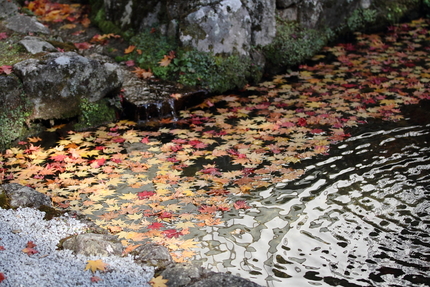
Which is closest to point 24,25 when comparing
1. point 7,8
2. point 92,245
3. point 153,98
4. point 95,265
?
point 7,8

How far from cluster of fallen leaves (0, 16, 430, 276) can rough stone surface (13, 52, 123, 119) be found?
0.61m

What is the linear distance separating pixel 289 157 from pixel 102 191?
8.32ft

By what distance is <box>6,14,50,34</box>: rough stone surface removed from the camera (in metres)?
9.35

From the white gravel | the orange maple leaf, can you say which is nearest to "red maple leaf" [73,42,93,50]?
the orange maple leaf

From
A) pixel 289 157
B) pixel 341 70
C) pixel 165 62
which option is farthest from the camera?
pixel 341 70

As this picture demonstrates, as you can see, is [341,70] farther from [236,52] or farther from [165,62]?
[165,62]

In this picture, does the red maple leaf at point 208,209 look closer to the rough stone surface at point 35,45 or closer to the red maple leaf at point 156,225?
the red maple leaf at point 156,225

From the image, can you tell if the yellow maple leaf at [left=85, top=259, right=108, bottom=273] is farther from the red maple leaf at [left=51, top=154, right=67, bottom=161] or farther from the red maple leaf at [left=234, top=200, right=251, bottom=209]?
the red maple leaf at [left=51, top=154, right=67, bottom=161]

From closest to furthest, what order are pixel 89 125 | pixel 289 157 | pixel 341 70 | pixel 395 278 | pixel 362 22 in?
pixel 395 278, pixel 289 157, pixel 89 125, pixel 341 70, pixel 362 22

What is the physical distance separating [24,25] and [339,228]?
23.9ft

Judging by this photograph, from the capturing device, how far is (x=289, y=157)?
266 inches

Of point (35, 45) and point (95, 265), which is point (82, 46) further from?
point (95, 265)

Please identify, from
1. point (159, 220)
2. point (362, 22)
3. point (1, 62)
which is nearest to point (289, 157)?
point (159, 220)

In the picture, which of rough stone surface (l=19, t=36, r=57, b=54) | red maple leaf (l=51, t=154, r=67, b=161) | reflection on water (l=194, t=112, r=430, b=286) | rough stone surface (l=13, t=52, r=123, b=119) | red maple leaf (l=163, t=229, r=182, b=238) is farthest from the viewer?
rough stone surface (l=19, t=36, r=57, b=54)
